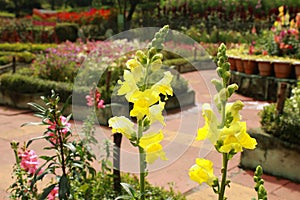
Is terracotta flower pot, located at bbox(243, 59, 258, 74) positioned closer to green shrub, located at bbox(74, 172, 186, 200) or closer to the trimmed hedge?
the trimmed hedge

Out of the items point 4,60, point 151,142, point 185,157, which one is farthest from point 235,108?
point 4,60

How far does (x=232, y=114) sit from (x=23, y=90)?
625 cm

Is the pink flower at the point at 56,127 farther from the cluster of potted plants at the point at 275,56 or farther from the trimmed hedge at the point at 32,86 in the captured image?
the cluster of potted plants at the point at 275,56

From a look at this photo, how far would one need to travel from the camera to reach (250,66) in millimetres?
8055

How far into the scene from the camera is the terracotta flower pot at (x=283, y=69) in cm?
743

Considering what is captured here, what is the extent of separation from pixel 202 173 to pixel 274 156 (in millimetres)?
2982

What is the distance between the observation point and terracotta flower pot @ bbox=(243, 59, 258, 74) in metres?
8.02

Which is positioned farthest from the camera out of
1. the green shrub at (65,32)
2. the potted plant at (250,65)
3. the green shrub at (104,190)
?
the green shrub at (65,32)

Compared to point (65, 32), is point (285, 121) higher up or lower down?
higher up

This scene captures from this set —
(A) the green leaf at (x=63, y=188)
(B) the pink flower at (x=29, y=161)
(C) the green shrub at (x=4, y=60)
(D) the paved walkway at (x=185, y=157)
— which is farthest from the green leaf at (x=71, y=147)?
(C) the green shrub at (x=4, y=60)

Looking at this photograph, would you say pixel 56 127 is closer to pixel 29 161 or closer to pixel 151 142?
pixel 29 161

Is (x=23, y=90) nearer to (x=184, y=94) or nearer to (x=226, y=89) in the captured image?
(x=184, y=94)

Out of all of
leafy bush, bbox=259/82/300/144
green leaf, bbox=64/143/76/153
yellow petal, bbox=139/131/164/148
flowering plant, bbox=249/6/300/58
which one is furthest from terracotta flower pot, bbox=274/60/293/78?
yellow petal, bbox=139/131/164/148

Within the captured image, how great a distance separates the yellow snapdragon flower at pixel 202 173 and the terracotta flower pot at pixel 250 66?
683 centimetres
